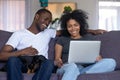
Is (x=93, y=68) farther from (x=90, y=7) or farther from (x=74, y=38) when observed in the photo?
(x=90, y=7)

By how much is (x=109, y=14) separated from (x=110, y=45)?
3519 millimetres

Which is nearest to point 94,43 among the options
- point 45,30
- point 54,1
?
point 45,30

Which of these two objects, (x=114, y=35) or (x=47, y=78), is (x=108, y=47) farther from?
(x=47, y=78)

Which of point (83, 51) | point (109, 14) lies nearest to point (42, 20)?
point (83, 51)

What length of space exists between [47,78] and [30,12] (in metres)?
4.05

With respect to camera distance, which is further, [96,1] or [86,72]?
[96,1]

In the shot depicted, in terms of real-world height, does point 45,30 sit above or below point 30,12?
below

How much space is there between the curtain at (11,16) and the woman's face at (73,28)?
351 centimetres

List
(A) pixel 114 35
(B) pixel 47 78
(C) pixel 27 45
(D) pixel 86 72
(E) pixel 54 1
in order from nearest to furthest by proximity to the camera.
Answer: (B) pixel 47 78
(D) pixel 86 72
(C) pixel 27 45
(A) pixel 114 35
(E) pixel 54 1

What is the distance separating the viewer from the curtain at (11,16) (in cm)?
605

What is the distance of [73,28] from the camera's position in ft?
8.65

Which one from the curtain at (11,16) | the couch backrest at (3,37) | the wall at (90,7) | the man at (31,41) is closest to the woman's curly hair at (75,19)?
the man at (31,41)

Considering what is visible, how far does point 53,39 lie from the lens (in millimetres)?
2791

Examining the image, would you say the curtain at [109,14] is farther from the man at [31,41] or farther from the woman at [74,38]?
the man at [31,41]
